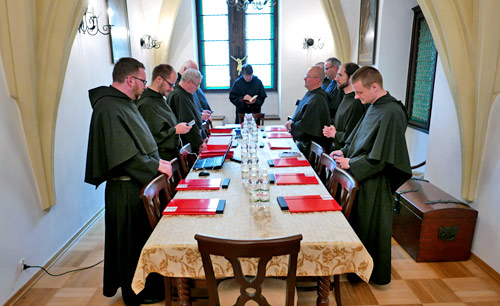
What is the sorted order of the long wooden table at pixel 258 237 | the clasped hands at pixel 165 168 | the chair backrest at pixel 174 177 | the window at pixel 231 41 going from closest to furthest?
the long wooden table at pixel 258 237 < the clasped hands at pixel 165 168 < the chair backrest at pixel 174 177 < the window at pixel 231 41

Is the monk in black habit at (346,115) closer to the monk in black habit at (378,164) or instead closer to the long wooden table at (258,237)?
the monk in black habit at (378,164)

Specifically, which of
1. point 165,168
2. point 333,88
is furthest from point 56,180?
point 333,88

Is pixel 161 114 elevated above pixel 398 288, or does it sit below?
above

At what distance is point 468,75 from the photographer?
2.84 m

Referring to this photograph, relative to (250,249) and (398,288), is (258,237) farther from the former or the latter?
(398,288)

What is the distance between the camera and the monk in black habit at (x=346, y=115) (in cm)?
340

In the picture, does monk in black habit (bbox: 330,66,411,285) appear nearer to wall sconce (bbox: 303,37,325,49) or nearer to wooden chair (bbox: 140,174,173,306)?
wooden chair (bbox: 140,174,173,306)

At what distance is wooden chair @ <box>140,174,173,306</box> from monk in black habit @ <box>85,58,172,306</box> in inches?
6.8

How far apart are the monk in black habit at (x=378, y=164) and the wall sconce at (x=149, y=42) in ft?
15.6

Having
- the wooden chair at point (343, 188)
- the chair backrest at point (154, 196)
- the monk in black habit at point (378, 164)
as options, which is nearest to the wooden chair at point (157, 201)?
the chair backrest at point (154, 196)

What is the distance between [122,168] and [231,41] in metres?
5.93

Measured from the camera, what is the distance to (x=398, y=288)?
2.67m

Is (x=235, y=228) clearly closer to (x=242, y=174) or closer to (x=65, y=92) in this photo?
(x=242, y=174)

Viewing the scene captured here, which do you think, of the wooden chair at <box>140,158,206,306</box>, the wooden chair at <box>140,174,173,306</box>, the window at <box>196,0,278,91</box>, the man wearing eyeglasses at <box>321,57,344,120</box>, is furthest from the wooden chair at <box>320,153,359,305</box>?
the window at <box>196,0,278,91</box>
